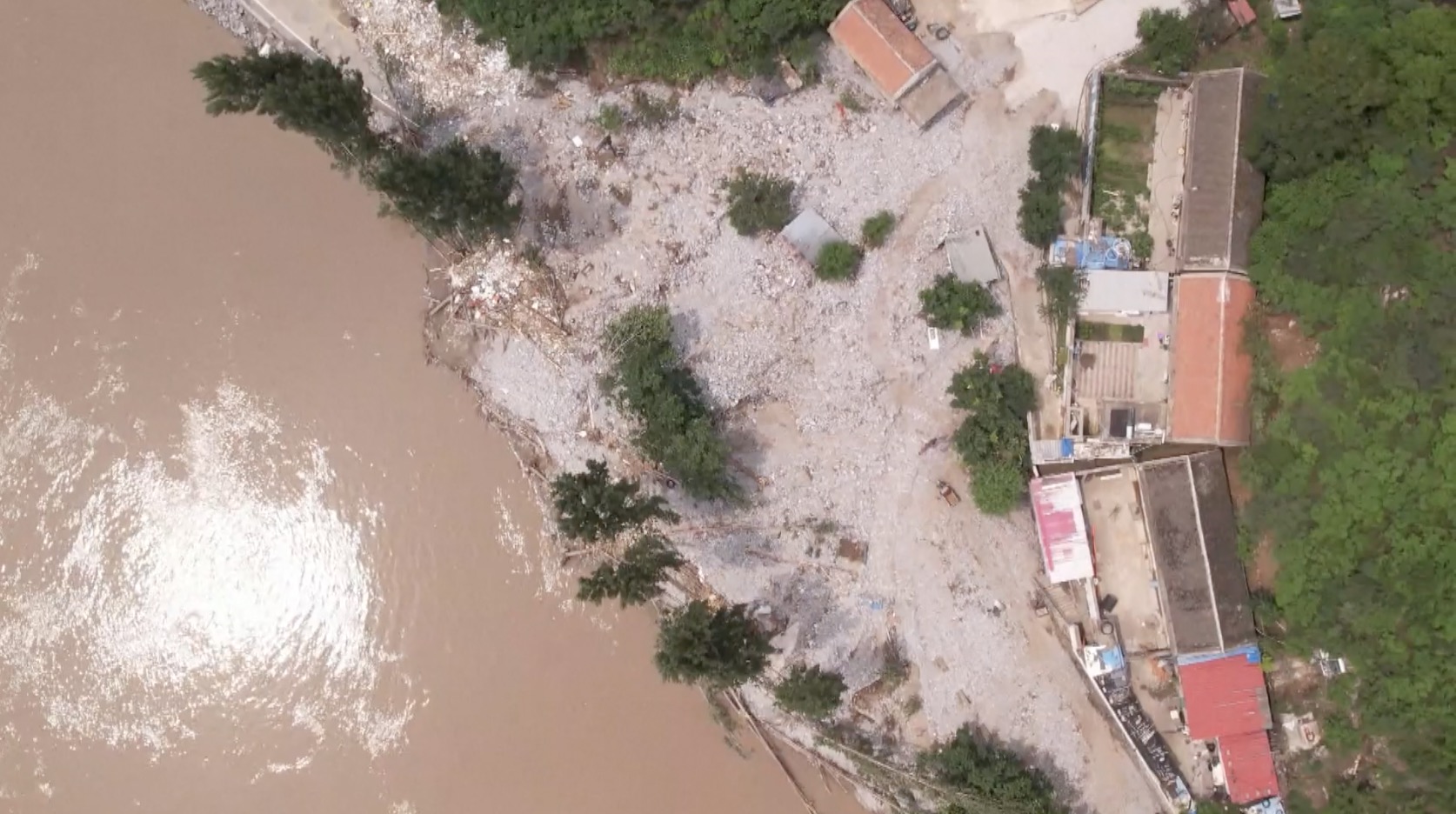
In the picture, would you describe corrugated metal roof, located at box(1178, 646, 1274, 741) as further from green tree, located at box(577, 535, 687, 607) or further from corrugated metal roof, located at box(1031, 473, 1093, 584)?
green tree, located at box(577, 535, 687, 607)

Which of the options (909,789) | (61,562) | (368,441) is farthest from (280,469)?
(909,789)


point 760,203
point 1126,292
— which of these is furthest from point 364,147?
point 1126,292

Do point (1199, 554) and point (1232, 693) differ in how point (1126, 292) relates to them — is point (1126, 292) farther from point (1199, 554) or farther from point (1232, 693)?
point (1232, 693)

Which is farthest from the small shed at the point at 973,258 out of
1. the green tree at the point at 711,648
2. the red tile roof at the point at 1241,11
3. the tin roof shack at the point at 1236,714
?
the tin roof shack at the point at 1236,714

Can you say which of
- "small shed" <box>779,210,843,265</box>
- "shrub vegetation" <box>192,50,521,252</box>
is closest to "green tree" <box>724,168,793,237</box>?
"small shed" <box>779,210,843,265</box>

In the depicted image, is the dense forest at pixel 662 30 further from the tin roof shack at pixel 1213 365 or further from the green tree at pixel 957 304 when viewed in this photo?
the tin roof shack at pixel 1213 365

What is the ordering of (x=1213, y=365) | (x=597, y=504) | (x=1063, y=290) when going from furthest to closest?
(x=1063, y=290) < (x=1213, y=365) < (x=597, y=504)
